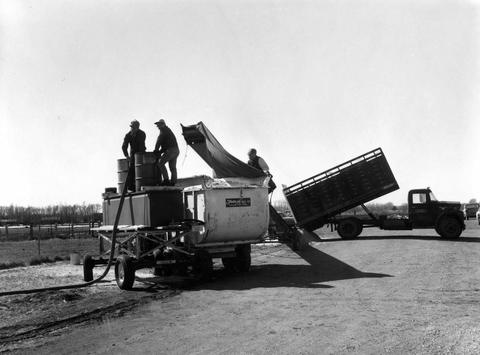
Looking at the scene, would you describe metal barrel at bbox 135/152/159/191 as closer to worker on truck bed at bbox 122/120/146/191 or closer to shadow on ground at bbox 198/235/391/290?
worker on truck bed at bbox 122/120/146/191

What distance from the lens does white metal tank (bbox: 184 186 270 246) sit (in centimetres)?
1060

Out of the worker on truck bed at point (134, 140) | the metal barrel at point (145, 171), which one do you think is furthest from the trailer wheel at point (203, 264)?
the worker on truck bed at point (134, 140)

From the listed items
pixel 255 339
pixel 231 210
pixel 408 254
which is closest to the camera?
pixel 255 339

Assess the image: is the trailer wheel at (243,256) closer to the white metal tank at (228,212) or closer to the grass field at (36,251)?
the white metal tank at (228,212)

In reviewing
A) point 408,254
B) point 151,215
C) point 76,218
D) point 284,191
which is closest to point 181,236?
point 151,215

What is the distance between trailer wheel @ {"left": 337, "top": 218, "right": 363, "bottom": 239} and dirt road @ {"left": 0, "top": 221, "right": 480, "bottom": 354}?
10.8m

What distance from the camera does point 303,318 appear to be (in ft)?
21.9

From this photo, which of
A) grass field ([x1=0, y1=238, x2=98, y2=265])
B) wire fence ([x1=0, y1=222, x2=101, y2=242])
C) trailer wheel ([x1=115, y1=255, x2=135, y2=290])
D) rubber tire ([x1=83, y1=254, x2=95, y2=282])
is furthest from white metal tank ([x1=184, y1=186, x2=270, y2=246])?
wire fence ([x1=0, y1=222, x2=101, y2=242])

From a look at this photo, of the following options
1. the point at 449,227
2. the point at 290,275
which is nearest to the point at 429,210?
the point at 449,227

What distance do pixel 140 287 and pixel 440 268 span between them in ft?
21.7

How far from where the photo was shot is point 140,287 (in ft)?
33.5

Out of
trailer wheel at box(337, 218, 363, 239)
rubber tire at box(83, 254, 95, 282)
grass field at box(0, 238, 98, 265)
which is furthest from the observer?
trailer wheel at box(337, 218, 363, 239)

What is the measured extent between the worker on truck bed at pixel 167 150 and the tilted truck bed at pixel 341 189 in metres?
10.4

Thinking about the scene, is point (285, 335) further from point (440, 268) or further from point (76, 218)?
point (76, 218)
